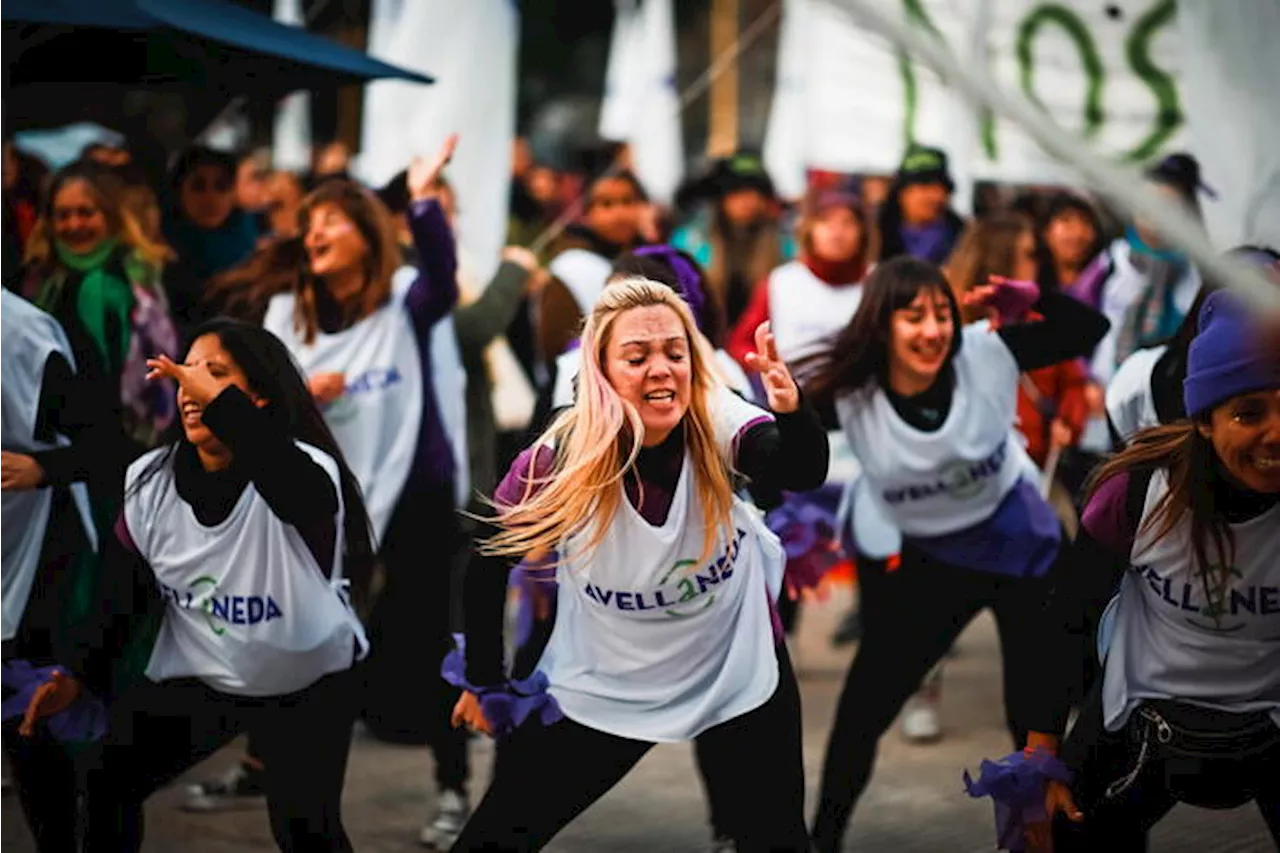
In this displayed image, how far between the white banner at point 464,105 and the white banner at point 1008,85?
1.54 m

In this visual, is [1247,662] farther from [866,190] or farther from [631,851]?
[866,190]

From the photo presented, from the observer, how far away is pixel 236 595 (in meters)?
4.92

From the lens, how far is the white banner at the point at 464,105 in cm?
916

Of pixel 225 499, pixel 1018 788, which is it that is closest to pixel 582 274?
pixel 225 499

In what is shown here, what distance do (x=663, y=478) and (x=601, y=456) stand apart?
178 millimetres

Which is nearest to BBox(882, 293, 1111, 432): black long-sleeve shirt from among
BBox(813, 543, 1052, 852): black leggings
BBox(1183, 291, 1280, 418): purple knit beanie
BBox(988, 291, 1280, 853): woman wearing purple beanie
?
BBox(813, 543, 1052, 852): black leggings

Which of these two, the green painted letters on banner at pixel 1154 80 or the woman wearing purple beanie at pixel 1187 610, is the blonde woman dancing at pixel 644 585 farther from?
the green painted letters on banner at pixel 1154 80

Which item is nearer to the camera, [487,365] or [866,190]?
[487,365]

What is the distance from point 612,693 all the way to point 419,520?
2.27 m

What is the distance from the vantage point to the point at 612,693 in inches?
181

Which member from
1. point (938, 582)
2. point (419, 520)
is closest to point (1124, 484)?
point (938, 582)

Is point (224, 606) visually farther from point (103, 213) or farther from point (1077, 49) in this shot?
point (1077, 49)

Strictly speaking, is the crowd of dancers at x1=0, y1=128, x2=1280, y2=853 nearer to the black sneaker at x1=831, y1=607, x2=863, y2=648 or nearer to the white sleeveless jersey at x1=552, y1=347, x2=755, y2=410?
the white sleeveless jersey at x1=552, y1=347, x2=755, y2=410

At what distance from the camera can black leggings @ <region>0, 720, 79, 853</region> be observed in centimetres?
518
